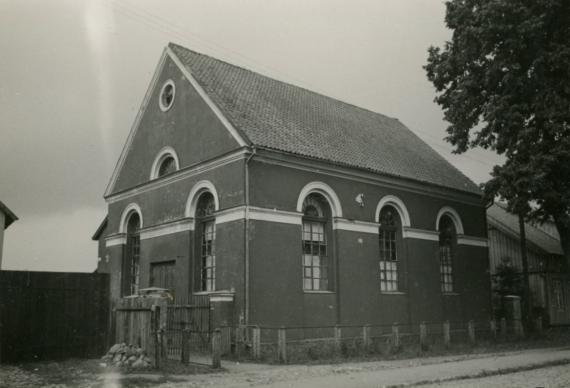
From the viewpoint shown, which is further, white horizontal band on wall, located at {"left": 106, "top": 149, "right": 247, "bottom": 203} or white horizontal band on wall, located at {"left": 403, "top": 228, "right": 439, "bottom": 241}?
white horizontal band on wall, located at {"left": 403, "top": 228, "right": 439, "bottom": 241}

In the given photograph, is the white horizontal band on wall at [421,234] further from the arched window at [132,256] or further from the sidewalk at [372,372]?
the arched window at [132,256]

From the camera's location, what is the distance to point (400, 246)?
22000 millimetres

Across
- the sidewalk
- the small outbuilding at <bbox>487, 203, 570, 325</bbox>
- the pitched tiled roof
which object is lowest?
the sidewalk

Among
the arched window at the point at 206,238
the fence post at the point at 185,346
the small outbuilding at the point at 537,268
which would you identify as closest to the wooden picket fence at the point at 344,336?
the fence post at the point at 185,346

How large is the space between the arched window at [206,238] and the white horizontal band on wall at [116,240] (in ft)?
15.4

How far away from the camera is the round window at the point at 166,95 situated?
2194 cm

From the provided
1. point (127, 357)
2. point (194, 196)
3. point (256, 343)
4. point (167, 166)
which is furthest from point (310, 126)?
point (127, 357)

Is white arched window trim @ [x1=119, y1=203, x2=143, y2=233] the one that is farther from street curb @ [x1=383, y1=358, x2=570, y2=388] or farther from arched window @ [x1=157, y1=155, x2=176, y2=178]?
street curb @ [x1=383, y1=358, x2=570, y2=388]

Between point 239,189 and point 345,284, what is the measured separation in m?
4.87

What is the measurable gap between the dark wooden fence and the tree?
1288 cm

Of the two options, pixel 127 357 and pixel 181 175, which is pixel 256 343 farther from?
pixel 181 175

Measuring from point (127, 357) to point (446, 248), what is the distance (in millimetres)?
14985

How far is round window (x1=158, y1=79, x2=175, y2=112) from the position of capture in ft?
72.0

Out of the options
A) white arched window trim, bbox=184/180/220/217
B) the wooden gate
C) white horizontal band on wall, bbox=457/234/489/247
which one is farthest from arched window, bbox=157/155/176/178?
white horizontal band on wall, bbox=457/234/489/247
